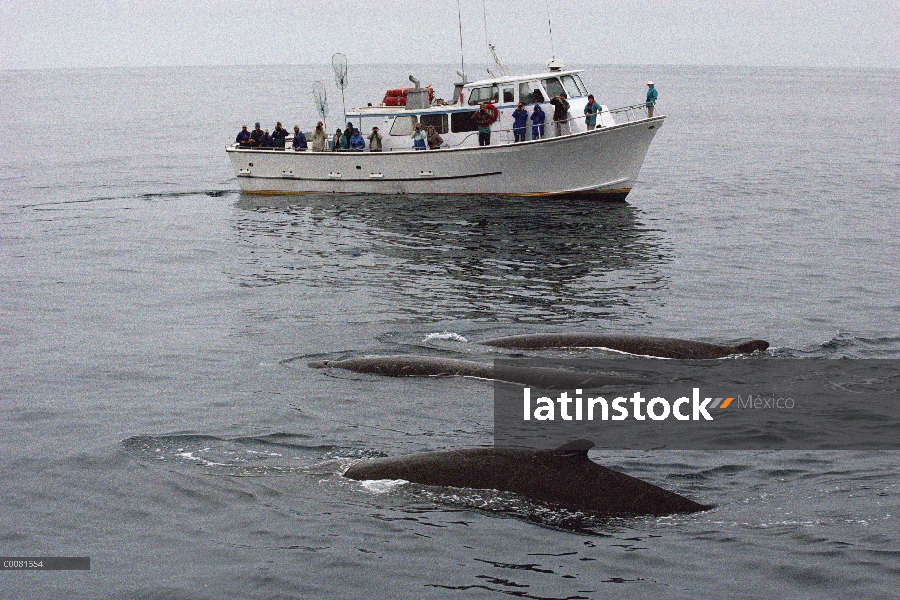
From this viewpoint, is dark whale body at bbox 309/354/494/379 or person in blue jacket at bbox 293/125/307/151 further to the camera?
person in blue jacket at bbox 293/125/307/151

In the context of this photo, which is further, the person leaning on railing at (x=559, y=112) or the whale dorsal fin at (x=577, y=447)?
the person leaning on railing at (x=559, y=112)

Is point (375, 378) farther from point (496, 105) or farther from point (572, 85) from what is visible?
point (572, 85)

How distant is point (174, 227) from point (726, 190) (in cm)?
2354

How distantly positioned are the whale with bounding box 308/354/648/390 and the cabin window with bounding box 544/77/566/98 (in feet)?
71.4

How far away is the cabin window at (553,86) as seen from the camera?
38.1 m

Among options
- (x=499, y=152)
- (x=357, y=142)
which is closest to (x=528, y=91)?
(x=499, y=152)

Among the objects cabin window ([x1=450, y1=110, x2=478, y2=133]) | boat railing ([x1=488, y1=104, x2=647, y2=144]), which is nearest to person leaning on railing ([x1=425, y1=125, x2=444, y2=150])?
cabin window ([x1=450, y1=110, x2=478, y2=133])

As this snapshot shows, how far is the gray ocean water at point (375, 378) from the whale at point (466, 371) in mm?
354

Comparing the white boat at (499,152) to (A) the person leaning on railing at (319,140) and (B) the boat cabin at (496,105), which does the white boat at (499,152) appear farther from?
(A) the person leaning on railing at (319,140)

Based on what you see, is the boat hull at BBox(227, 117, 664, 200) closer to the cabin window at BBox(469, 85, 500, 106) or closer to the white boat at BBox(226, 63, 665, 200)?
the white boat at BBox(226, 63, 665, 200)

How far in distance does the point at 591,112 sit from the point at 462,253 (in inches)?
372

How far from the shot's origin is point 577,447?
1102 cm

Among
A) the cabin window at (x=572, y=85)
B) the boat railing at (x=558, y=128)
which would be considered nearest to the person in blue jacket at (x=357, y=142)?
the boat railing at (x=558, y=128)

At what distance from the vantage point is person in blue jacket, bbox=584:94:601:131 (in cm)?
3675
